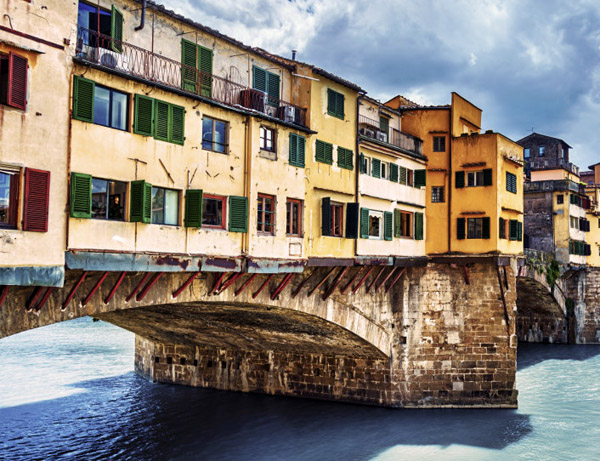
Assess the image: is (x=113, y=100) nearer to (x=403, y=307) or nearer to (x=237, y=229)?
(x=237, y=229)

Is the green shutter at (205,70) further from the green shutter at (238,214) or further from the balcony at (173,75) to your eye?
the green shutter at (238,214)

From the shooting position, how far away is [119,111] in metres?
17.1

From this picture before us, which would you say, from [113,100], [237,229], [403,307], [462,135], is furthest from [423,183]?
[113,100]

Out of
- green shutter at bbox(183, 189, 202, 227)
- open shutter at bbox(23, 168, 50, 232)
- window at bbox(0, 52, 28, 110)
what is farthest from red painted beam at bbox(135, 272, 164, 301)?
window at bbox(0, 52, 28, 110)

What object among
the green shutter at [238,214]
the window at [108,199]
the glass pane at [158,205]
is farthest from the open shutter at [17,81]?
the green shutter at [238,214]

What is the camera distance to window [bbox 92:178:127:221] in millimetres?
16406

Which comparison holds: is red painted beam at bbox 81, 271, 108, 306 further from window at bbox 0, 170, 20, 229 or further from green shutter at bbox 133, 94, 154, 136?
green shutter at bbox 133, 94, 154, 136

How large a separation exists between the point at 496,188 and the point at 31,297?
22.7 metres

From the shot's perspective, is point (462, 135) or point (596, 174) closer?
point (462, 135)

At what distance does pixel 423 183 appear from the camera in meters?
32.0

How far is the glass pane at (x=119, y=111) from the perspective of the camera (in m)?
16.9

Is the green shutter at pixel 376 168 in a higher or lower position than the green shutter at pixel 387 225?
higher

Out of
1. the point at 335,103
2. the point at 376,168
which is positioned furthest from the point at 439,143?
the point at 335,103

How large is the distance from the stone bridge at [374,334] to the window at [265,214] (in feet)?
12.5
